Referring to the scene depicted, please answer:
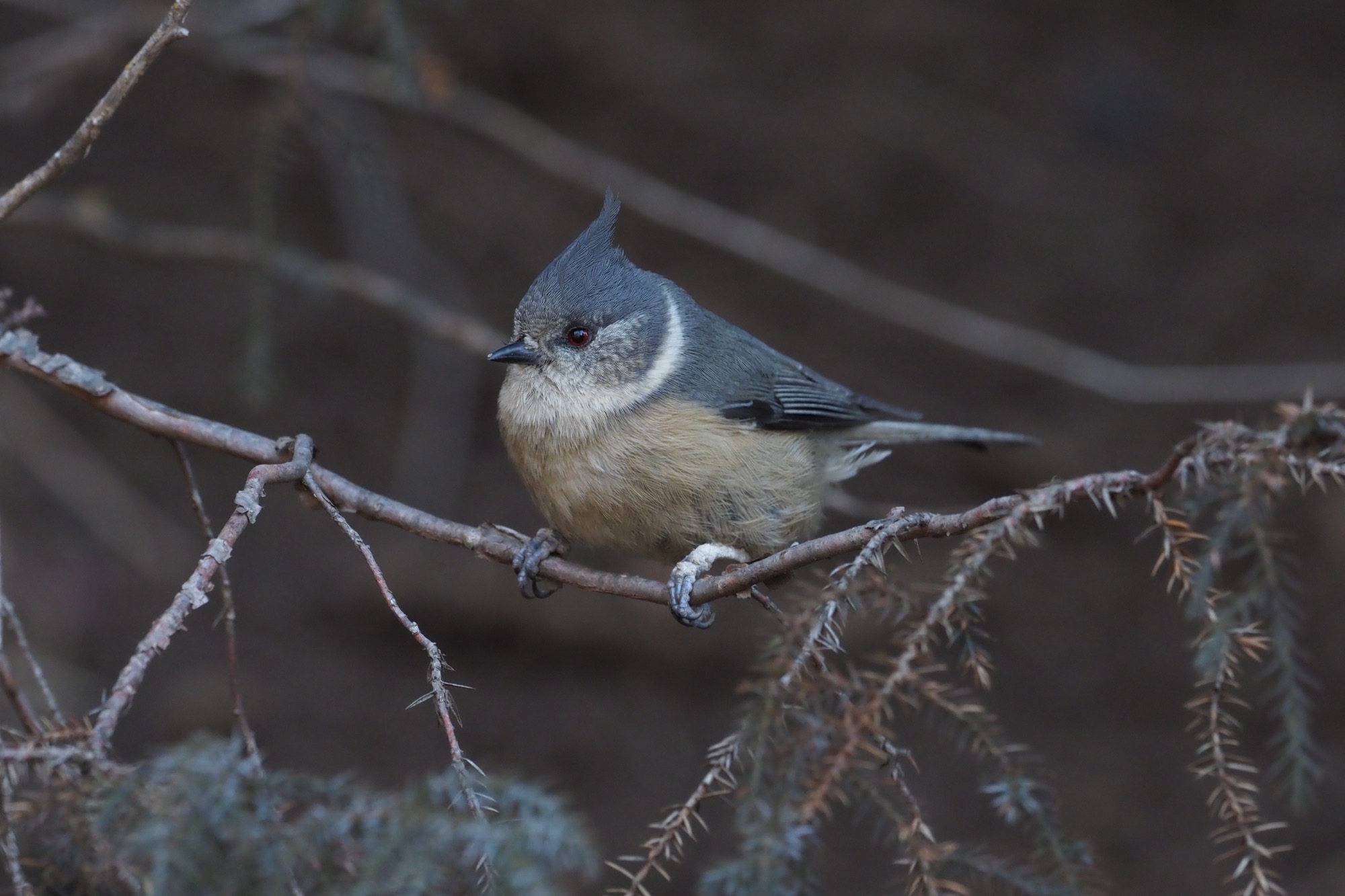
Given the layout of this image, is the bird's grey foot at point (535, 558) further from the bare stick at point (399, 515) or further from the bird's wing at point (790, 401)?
the bird's wing at point (790, 401)

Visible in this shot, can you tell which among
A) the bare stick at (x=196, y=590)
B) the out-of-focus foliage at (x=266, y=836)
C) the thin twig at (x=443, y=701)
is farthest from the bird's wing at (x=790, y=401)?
the out-of-focus foliage at (x=266, y=836)

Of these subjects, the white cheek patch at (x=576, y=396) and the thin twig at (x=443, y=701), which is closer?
the thin twig at (x=443, y=701)

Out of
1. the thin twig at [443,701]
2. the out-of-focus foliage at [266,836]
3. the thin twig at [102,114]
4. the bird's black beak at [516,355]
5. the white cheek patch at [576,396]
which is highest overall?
the thin twig at [102,114]

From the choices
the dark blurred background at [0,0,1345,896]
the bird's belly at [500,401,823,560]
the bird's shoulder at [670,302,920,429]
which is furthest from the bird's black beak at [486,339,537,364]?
the dark blurred background at [0,0,1345,896]

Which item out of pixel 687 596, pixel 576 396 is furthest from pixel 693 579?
pixel 576 396

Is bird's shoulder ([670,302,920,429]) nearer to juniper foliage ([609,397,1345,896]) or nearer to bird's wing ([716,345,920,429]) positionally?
bird's wing ([716,345,920,429])

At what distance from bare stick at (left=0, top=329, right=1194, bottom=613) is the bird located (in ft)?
0.74

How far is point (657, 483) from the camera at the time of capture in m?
3.27

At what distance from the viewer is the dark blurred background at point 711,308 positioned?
586 centimetres

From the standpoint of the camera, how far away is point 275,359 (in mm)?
6242

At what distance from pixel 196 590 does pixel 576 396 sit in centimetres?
158

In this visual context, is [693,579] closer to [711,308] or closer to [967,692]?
[967,692]

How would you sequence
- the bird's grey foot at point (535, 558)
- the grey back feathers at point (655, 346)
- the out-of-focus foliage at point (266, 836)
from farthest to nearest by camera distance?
1. the grey back feathers at point (655, 346)
2. the bird's grey foot at point (535, 558)
3. the out-of-focus foliage at point (266, 836)

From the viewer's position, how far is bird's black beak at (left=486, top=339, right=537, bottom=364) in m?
3.45
